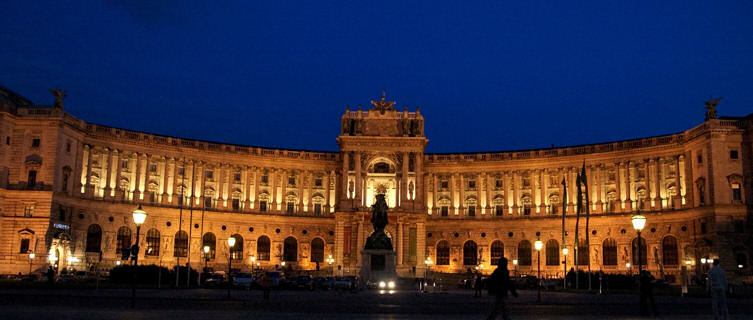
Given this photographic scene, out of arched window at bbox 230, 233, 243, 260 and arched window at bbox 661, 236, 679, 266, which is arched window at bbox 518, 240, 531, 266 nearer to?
arched window at bbox 661, 236, 679, 266

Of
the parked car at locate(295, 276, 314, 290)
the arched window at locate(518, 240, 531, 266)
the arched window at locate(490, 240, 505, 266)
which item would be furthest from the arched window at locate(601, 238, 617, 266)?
the parked car at locate(295, 276, 314, 290)

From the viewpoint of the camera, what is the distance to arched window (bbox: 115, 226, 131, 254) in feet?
279

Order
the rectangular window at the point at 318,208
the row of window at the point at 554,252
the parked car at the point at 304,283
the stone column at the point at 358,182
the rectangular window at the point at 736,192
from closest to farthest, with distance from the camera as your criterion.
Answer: the parked car at the point at 304,283, the rectangular window at the point at 736,192, the row of window at the point at 554,252, the stone column at the point at 358,182, the rectangular window at the point at 318,208

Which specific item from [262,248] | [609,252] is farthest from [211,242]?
[609,252]

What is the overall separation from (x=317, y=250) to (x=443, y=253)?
1721 cm

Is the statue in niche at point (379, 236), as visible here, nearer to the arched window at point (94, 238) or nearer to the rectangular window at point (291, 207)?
the arched window at point (94, 238)

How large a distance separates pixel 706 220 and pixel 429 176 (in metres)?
37.4

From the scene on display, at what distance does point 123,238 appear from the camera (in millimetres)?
85688

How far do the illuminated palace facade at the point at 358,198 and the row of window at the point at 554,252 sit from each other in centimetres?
18

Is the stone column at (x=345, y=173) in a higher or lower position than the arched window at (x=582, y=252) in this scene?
higher

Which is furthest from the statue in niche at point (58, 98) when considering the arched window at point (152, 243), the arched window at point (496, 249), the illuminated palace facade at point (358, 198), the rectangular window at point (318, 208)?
the arched window at point (496, 249)

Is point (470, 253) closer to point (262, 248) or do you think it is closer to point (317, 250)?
point (317, 250)

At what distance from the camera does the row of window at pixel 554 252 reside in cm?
8306

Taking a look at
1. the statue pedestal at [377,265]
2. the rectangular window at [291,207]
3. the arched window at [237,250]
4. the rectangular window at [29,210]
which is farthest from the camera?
the rectangular window at [291,207]
